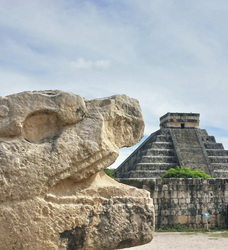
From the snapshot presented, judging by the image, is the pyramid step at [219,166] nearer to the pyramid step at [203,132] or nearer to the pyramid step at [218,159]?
the pyramid step at [218,159]

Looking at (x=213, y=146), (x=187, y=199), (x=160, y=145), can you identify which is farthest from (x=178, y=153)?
(x=187, y=199)

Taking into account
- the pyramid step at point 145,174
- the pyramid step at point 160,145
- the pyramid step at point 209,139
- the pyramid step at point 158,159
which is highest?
the pyramid step at point 209,139

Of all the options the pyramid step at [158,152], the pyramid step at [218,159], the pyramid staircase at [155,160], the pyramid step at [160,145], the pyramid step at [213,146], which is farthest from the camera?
the pyramid step at [213,146]

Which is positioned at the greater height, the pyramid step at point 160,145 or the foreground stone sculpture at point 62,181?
the pyramid step at point 160,145

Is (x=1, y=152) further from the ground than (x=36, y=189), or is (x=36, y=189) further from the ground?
(x=1, y=152)

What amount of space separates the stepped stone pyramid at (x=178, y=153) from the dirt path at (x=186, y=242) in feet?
50.5

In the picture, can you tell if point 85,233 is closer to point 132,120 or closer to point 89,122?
point 89,122

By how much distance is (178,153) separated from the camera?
107ft

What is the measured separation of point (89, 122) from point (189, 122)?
38.5 metres

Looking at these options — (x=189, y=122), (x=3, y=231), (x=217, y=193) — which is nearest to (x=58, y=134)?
(x=3, y=231)

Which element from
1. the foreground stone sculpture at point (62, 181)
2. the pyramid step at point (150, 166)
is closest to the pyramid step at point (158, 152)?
the pyramid step at point (150, 166)

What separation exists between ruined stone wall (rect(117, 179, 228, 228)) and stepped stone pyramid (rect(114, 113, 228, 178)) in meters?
13.7

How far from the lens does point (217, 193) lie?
45.8 feet

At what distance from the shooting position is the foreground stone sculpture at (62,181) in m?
2.93
